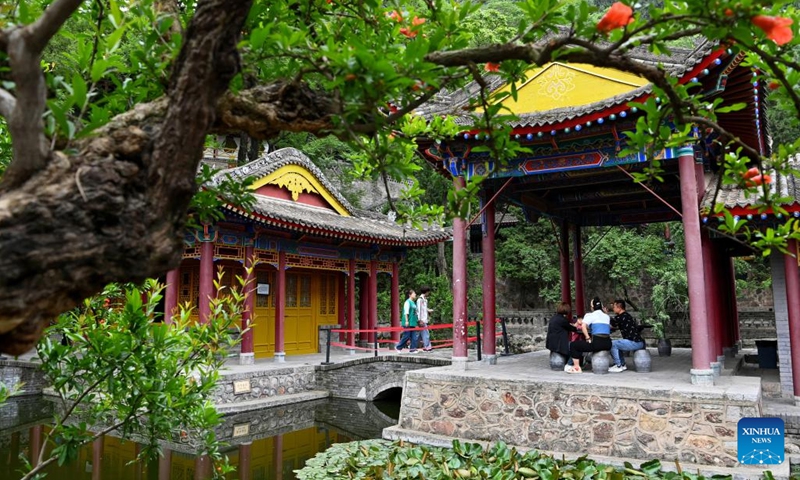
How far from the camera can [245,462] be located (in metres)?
7.38

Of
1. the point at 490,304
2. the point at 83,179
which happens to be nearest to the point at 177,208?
the point at 83,179

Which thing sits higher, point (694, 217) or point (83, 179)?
point (694, 217)

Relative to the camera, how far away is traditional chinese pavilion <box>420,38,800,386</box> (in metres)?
6.71

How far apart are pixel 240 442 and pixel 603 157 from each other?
255 inches

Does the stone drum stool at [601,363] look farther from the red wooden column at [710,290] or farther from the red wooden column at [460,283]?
the red wooden column at [460,283]

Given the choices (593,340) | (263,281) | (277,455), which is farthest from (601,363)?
(263,281)

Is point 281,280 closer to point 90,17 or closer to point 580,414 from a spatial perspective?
point 580,414

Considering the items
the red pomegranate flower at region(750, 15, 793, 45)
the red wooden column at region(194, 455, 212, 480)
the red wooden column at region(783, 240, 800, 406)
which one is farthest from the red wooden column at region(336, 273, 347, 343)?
the red pomegranate flower at region(750, 15, 793, 45)

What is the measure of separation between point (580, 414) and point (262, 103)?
565cm

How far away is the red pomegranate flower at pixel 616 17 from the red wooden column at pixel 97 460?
6.98m

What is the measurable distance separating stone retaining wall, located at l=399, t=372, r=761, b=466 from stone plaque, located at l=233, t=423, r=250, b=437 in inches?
115

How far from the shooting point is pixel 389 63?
1.76m

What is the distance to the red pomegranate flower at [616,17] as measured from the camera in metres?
1.92

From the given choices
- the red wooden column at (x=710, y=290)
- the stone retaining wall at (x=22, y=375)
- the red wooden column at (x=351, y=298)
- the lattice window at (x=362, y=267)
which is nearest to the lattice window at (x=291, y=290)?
the red wooden column at (x=351, y=298)
